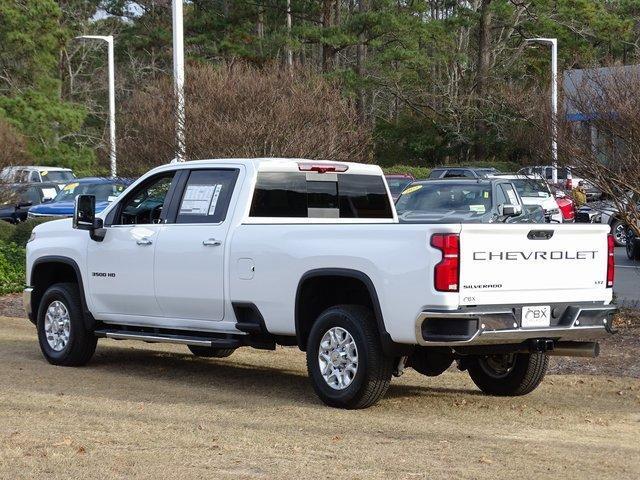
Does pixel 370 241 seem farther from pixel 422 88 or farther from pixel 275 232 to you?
pixel 422 88

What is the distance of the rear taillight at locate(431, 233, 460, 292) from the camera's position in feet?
29.3

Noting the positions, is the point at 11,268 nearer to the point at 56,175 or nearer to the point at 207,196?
the point at 207,196

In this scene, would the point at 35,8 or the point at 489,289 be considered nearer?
the point at 489,289

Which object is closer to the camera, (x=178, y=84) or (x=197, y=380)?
(x=197, y=380)

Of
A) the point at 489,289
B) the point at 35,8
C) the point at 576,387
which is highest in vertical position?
the point at 35,8

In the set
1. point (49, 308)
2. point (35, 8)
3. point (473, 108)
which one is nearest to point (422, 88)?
point (473, 108)

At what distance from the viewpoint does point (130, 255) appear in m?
11.6

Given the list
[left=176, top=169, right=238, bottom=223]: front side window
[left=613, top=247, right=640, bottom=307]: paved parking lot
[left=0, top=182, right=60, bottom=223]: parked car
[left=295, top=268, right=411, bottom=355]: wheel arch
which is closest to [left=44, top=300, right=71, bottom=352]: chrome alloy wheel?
[left=176, top=169, right=238, bottom=223]: front side window

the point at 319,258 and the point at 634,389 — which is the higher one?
the point at 319,258

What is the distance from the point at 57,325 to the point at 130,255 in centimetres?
134

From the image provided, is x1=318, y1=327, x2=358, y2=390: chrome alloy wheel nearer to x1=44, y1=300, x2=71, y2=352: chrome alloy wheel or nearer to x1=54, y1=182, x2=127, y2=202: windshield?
x1=44, y1=300, x2=71, y2=352: chrome alloy wheel

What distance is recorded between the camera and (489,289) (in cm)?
920

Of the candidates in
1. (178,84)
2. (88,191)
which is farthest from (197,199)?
(88,191)

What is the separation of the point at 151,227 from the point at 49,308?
1.69 metres
